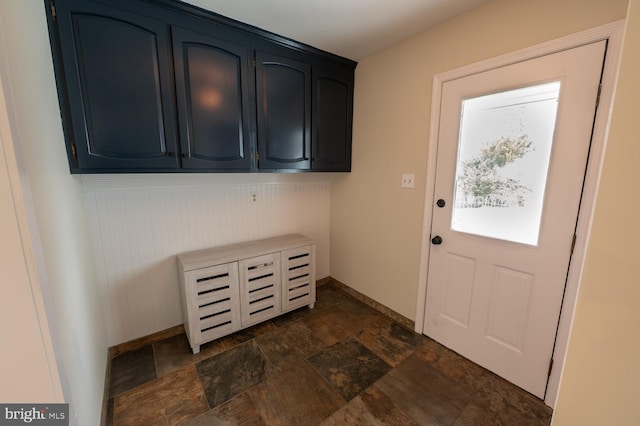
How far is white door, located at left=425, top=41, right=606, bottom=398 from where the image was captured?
1.33m

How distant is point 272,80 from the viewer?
6.47ft

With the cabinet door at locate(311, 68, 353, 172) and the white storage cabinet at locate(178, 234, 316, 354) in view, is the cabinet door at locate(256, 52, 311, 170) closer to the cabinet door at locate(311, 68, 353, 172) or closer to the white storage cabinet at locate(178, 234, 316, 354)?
the cabinet door at locate(311, 68, 353, 172)

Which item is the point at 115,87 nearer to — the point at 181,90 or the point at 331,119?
the point at 181,90

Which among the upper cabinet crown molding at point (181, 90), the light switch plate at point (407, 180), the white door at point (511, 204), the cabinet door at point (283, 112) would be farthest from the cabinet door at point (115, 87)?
the white door at point (511, 204)

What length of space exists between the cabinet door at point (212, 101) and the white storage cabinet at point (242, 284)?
745 millimetres

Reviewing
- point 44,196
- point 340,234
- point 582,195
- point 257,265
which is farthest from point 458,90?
point 44,196

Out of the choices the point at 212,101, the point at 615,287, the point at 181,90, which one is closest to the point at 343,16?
the point at 212,101

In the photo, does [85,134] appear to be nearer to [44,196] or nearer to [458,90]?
[44,196]

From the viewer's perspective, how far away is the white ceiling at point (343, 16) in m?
1.55

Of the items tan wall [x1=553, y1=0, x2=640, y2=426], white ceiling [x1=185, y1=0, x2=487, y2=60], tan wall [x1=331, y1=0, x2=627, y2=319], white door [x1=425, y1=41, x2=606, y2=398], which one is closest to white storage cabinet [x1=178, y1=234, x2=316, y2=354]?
tan wall [x1=331, y1=0, x2=627, y2=319]

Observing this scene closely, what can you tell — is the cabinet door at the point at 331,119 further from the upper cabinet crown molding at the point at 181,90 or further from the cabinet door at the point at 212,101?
the cabinet door at the point at 212,101

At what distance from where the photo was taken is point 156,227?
1.95 meters

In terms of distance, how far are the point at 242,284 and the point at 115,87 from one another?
1552 mm

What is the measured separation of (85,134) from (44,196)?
681mm
